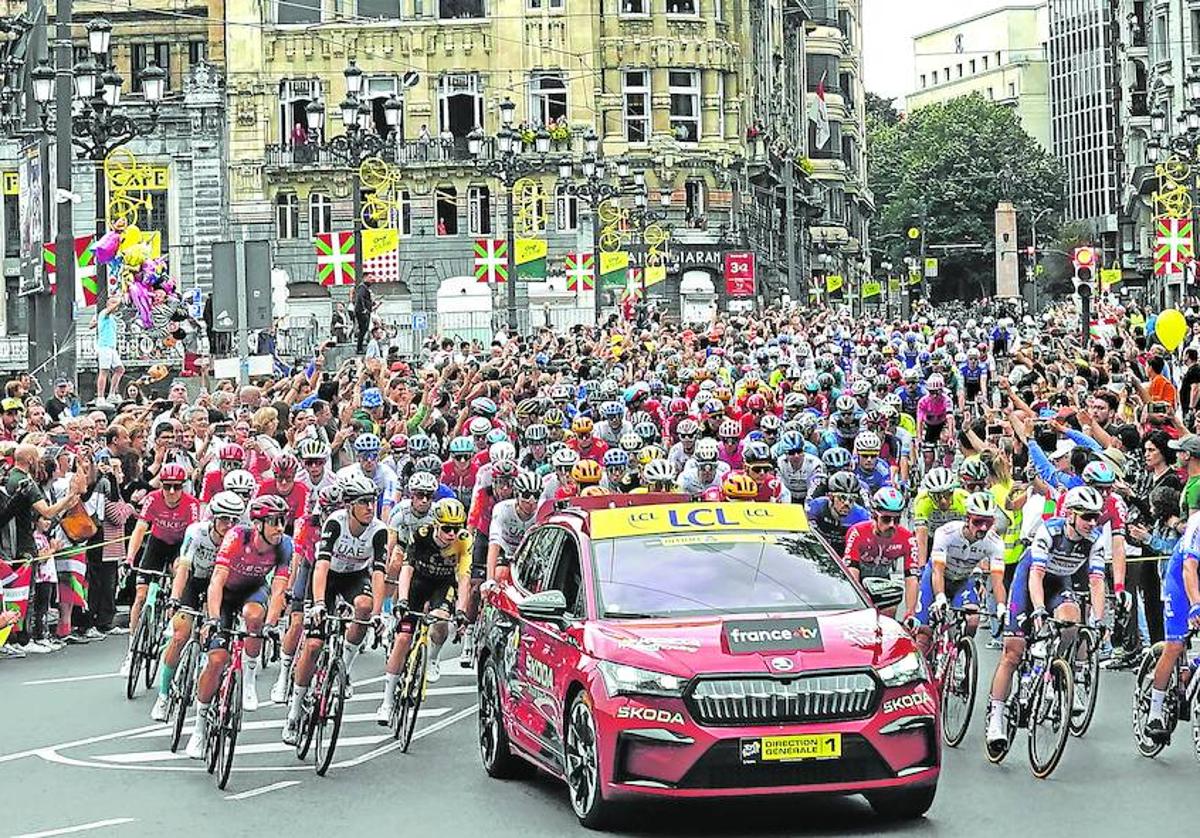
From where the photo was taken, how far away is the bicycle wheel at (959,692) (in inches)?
601

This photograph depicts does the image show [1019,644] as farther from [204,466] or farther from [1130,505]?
[204,466]

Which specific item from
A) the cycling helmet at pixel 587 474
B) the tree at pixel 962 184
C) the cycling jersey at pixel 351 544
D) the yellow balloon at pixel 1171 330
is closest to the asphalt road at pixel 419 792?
the cycling jersey at pixel 351 544

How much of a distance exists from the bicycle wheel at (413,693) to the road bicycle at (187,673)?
4.23 feet

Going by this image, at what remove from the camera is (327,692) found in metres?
14.7

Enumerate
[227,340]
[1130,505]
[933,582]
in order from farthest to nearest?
[227,340], [1130,505], [933,582]

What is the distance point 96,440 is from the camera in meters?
24.4

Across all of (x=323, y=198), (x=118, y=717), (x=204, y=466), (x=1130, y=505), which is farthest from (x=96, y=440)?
(x=323, y=198)

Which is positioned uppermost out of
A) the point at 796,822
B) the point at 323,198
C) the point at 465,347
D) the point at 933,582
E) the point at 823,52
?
the point at 823,52

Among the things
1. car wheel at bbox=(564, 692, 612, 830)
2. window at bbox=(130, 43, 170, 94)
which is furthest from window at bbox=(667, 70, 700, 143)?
car wheel at bbox=(564, 692, 612, 830)

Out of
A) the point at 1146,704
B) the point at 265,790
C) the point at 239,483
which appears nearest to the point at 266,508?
the point at 239,483

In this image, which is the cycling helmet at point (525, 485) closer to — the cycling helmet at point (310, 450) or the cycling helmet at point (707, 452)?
the cycling helmet at point (310, 450)

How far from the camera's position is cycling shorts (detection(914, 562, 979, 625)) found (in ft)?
51.5

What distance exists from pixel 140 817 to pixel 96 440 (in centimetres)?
1145

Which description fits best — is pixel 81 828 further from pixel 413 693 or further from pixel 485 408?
pixel 485 408
